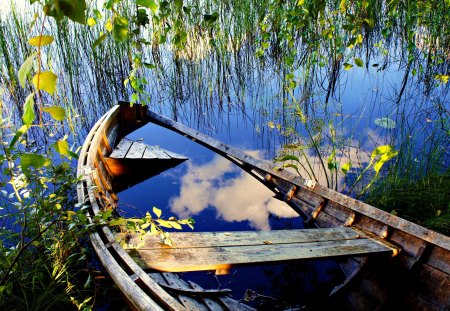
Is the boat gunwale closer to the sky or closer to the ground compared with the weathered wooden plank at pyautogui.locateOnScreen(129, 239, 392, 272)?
closer to the sky

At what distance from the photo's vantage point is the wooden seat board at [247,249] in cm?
197

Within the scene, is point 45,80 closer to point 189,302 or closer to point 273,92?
point 189,302

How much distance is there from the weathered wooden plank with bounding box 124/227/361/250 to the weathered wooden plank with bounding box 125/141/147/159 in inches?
85.6

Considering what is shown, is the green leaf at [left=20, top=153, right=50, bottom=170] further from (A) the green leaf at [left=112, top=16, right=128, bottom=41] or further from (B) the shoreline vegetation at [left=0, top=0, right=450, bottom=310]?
(B) the shoreline vegetation at [left=0, top=0, right=450, bottom=310]

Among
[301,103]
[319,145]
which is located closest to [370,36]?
[301,103]

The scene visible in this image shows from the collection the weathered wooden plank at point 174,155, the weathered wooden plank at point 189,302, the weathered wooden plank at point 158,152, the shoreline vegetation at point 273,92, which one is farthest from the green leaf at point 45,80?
the weathered wooden plank at point 174,155

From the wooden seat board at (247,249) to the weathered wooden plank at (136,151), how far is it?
2.21m

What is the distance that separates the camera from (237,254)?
207cm

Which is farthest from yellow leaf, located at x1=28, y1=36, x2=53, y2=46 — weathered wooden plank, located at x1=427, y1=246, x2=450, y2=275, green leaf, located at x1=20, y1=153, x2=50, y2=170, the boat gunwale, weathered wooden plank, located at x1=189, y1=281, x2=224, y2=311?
weathered wooden plank, located at x1=427, y1=246, x2=450, y2=275

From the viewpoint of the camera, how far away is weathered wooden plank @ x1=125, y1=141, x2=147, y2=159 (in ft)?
14.0

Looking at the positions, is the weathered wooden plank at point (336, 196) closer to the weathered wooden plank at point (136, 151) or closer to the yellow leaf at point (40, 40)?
the weathered wooden plank at point (136, 151)

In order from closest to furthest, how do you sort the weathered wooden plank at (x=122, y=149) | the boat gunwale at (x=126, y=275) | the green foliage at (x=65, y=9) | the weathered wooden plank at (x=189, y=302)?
the green foliage at (x=65, y=9) → the boat gunwale at (x=126, y=275) → the weathered wooden plank at (x=189, y=302) → the weathered wooden plank at (x=122, y=149)

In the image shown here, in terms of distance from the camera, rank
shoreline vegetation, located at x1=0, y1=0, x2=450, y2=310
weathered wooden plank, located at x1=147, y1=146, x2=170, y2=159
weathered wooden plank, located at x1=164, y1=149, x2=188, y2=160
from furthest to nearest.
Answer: weathered wooden plank, located at x1=164, y1=149, x2=188, y2=160
weathered wooden plank, located at x1=147, y1=146, x2=170, y2=159
shoreline vegetation, located at x1=0, y1=0, x2=450, y2=310

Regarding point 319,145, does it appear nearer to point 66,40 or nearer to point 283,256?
point 283,256
